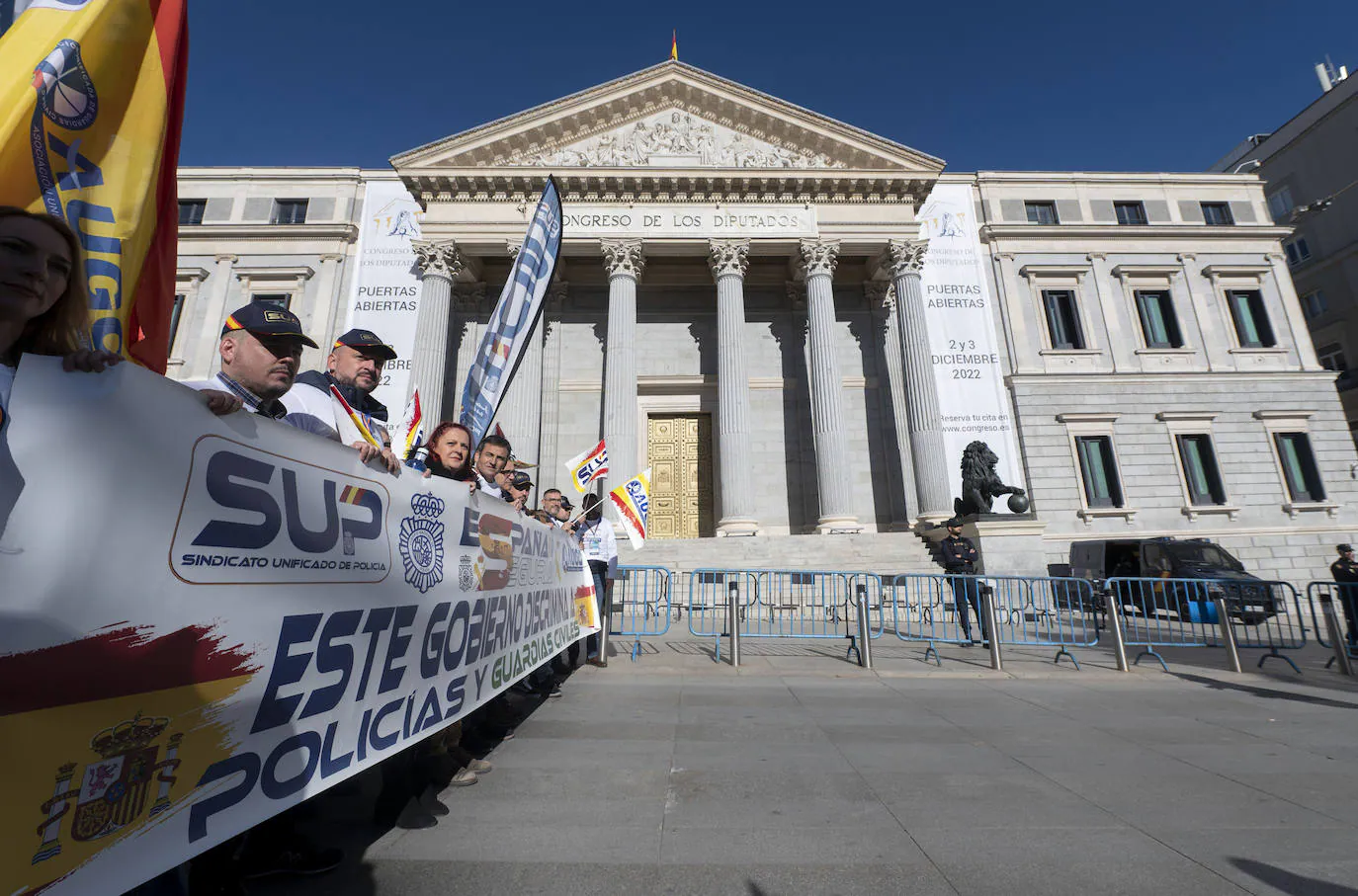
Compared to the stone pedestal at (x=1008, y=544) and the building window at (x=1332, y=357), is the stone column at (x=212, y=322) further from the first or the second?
the building window at (x=1332, y=357)

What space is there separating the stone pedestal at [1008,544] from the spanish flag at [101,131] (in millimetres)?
15894

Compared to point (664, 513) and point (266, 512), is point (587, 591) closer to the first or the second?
point (266, 512)

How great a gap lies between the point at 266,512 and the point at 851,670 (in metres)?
6.86

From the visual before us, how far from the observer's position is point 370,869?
235 cm

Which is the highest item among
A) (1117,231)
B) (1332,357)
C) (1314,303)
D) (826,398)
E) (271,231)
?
(1117,231)

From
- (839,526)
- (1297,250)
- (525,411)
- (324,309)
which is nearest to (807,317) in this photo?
(839,526)

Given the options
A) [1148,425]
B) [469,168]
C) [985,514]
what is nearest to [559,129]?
[469,168]

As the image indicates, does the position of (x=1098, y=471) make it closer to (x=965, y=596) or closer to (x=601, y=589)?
(x=965, y=596)

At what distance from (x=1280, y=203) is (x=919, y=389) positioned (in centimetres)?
2780

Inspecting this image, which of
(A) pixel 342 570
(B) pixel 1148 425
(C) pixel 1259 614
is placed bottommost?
(C) pixel 1259 614

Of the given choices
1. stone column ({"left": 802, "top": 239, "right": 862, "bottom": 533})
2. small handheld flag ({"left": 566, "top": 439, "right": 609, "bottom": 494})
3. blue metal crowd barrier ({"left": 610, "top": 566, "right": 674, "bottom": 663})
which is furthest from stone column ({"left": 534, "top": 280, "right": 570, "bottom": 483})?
blue metal crowd barrier ({"left": 610, "top": 566, "right": 674, "bottom": 663})

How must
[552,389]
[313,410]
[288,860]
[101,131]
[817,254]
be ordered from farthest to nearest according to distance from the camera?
[552,389], [817,254], [313,410], [101,131], [288,860]

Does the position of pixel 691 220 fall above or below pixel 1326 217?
below

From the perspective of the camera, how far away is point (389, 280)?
2092 centimetres
